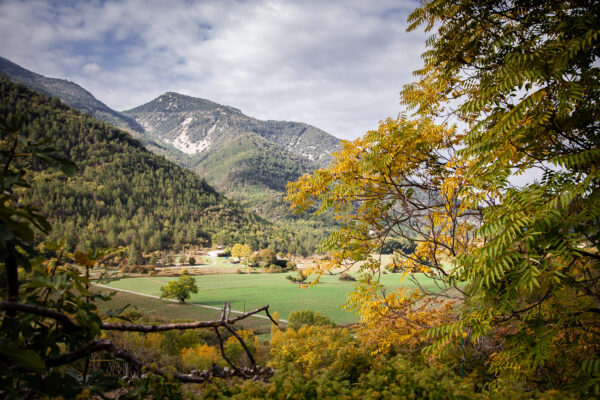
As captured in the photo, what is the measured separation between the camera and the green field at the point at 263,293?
53531 mm

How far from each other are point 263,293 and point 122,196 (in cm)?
11149

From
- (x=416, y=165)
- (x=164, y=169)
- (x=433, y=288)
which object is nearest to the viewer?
(x=416, y=165)

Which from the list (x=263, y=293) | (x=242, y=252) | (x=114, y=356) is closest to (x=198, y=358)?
(x=114, y=356)

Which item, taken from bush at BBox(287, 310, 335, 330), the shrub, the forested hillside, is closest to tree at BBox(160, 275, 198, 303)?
bush at BBox(287, 310, 335, 330)

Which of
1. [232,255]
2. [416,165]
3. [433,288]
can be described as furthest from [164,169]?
[416,165]

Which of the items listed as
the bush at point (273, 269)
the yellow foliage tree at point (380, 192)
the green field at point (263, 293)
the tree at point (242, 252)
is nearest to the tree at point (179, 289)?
the green field at point (263, 293)

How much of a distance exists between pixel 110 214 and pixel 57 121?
8389 centimetres

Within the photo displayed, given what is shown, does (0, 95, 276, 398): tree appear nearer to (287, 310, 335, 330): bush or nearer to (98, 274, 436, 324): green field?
(287, 310, 335, 330): bush

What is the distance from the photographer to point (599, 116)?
381 cm

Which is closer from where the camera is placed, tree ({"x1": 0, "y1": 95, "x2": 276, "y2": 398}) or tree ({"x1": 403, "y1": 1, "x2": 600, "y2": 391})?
tree ({"x1": 0, "y1": 95, "x2": 276, "y2": 398})

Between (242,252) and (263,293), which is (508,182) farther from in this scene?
(242,252)

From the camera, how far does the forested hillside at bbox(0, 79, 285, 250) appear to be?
4296 inches

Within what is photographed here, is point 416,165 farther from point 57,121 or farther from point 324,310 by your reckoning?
point 57,121

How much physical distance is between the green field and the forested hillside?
40.2 metres
